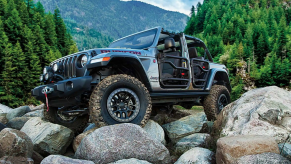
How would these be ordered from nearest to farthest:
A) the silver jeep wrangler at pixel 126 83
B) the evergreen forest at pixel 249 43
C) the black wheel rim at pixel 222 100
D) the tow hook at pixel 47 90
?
the silver jeep wrangler at pixel 126 83
the tow hook at pixel 47 90
the black wheel rim at pixel 222 100
the evergreen forest at pixel 249 43

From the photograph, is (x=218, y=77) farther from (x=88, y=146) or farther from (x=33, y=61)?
(x=33, y=61)

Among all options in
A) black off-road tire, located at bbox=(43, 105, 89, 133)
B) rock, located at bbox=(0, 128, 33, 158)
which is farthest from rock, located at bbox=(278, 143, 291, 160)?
black off-road tire, located at bbox=(43, 105, 89, 133)

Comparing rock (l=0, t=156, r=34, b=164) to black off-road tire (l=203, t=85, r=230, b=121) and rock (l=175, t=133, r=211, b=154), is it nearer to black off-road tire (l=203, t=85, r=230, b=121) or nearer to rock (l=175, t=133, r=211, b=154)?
rock (l=175, t=133, r=211, b=154)

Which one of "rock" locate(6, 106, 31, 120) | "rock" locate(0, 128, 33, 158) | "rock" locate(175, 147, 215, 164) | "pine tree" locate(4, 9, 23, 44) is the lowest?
"rock" locate(6, 106, 31, 120)

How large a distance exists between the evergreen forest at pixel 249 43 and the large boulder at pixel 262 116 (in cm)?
4075

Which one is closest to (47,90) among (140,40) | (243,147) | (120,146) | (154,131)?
(120,146)

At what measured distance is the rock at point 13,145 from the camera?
10.6 feet

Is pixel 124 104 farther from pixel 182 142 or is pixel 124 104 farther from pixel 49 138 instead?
pixel 49 138

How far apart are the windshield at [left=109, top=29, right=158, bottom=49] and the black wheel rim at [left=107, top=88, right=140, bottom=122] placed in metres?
1.58

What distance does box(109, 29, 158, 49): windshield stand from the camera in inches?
211

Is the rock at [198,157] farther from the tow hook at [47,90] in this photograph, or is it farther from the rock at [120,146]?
the tow hook at [47,90]

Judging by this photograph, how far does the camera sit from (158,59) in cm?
504

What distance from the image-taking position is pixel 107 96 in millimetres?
3871

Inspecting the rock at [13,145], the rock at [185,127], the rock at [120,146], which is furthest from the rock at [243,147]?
the rock at [13,145]
